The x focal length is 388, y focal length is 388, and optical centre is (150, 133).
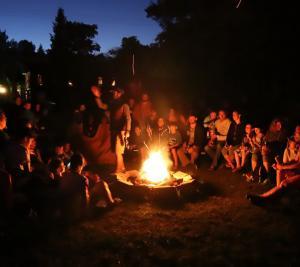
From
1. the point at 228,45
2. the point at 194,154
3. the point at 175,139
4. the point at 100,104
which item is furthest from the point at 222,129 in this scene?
the point at 228,45

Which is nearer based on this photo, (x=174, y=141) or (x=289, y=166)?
(x=289, y=166)

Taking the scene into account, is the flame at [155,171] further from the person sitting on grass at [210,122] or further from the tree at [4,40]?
the tree at [4,40]

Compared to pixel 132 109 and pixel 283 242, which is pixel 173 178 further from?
pixel 132 109

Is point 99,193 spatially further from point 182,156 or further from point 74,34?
point 74,34

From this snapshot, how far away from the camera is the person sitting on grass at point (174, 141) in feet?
35.8

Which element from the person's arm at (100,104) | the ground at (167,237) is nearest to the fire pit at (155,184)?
the ground at (167,237)

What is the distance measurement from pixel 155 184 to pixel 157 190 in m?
0.22

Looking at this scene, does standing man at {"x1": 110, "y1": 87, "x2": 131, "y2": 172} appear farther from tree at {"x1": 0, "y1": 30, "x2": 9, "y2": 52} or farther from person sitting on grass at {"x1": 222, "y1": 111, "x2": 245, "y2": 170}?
tree at {"x1": 0, "y1": 30, "x2": 9, "y2": 52}

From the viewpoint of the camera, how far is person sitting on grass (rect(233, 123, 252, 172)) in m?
10.0

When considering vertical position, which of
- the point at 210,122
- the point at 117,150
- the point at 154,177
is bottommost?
the point at 154,177

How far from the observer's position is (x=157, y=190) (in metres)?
7.83

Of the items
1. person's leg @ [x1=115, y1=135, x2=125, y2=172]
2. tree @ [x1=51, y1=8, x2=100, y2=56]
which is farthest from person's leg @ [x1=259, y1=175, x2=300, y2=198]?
tree @ [x1=51, y1=8, x2=100, y2=56]

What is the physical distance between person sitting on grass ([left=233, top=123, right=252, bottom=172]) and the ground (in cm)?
234

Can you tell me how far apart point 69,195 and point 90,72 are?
938 inches
